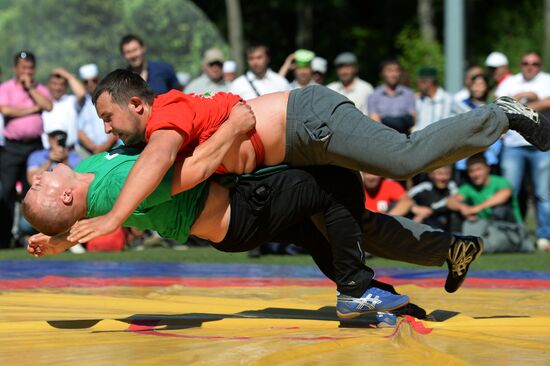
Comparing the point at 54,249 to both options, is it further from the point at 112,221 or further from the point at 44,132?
the point at 44,132

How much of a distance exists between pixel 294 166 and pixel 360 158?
347 mm

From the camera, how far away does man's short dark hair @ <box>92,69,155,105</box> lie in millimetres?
4621

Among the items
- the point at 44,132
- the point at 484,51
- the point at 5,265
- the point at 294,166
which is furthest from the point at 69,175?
the point at 484,51

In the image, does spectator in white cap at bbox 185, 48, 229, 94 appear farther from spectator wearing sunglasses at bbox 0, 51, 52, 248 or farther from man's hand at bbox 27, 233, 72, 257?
man's hand at bbox 27, 233, 72, 257

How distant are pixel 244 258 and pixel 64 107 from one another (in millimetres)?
2835

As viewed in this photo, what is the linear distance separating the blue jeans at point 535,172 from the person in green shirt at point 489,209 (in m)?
0.14

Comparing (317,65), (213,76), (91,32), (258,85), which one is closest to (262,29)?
(91,32)

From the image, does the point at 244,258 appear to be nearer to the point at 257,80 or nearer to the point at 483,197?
the point at 257,80

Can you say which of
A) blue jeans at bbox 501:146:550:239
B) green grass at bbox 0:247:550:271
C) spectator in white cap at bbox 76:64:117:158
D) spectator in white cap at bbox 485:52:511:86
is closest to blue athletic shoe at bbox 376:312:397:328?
green grass at bbox 0:247:550:271

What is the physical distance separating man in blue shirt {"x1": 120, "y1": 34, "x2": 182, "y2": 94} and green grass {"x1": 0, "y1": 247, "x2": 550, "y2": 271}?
1.38 meters

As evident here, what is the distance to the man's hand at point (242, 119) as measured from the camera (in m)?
4.60

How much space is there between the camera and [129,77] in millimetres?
4695

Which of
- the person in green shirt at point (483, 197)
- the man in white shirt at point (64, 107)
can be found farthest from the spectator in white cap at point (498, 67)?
the man in white shirt at point (64, 107)

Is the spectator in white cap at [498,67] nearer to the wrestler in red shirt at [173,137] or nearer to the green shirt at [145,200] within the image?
the wrestler in red shirt at [173,137]
